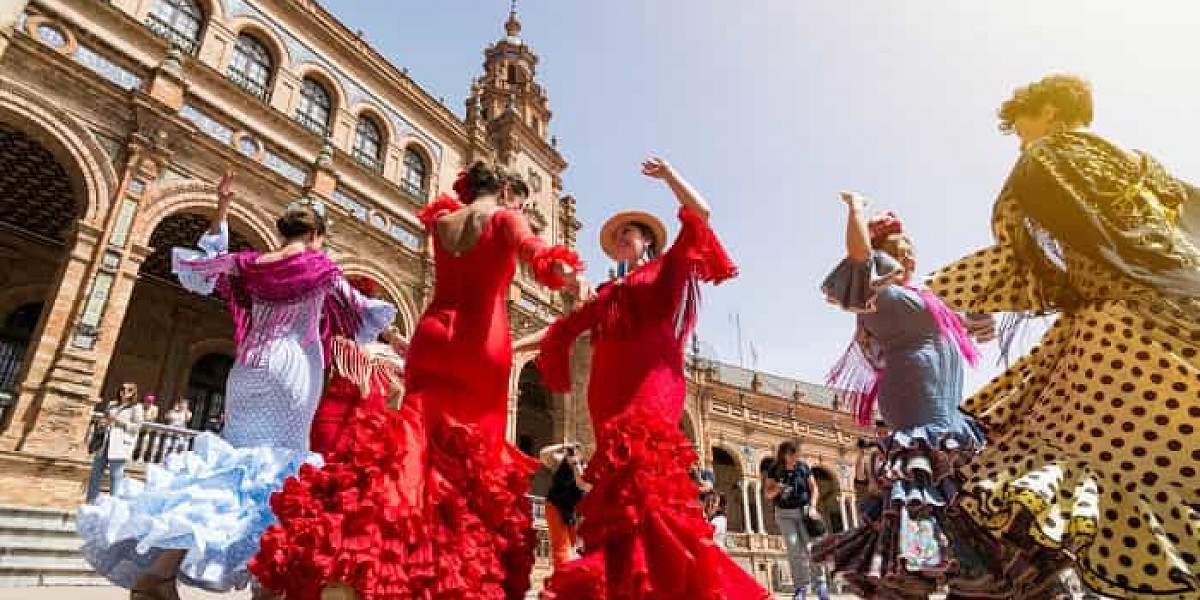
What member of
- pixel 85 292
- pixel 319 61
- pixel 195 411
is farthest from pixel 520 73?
pixel 85 292

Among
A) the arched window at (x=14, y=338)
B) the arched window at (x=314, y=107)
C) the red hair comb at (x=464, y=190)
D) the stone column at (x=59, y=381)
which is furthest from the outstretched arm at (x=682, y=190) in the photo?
the arched window at (x=14, y=338)

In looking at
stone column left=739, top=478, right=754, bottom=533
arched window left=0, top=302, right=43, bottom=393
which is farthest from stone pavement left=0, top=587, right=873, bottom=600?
stone column left=739, top=478, right=754, bottom=533

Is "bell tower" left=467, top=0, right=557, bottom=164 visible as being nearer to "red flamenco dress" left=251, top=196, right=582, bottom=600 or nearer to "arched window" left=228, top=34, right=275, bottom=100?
"arched window" left=228, top=34, right=275, bottom=100

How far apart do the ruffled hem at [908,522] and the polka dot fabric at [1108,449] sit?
0.34 feet

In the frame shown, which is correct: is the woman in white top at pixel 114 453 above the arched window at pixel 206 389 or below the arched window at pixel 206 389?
below

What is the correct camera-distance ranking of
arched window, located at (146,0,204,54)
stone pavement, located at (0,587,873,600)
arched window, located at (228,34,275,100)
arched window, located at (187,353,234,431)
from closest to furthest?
stone pavement, located at (0,587,873,600)
arched window, located at (146,0,204,54)
arched window, located at (228,34,275,100)
arched window, located at (187,353,234,431)

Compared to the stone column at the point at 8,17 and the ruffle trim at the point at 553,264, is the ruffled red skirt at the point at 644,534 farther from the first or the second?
the stone column at the point at 8,17

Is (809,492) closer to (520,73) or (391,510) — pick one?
(391,510)

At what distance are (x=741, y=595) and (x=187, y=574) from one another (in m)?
1.99

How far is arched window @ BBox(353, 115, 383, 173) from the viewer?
→ 1546cm

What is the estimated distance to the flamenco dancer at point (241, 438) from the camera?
86.7 inches

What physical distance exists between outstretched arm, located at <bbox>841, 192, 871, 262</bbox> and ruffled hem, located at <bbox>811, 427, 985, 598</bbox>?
64cm

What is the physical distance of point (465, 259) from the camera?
6.89ft

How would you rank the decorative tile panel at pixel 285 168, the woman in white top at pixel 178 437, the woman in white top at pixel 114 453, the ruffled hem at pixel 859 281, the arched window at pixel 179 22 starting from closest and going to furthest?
the ruffled hem at pixel 859 281
the woman in white top at pixel 114 453
the woman in white top at pixel 178 437
the arched window at pixel 179 22
the decorative tile panel at pixel 285 168
